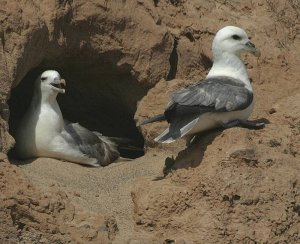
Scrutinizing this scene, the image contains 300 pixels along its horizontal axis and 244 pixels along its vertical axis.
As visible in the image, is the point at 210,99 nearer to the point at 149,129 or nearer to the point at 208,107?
the point at 208,107

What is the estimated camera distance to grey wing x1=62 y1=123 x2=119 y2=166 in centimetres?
855

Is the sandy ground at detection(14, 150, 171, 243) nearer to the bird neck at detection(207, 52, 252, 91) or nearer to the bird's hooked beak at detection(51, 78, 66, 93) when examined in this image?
the bird's hooked beak at detection(51, 78, 66, 93)

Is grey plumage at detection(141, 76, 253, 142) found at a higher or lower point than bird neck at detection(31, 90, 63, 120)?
higher

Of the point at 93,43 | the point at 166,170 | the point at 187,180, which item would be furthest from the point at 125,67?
the point at 187,180

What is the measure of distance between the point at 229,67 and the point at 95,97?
1.75 m

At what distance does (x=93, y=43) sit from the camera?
8.52m

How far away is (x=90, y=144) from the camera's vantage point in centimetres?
872

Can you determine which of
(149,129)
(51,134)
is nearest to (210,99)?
(149,129)

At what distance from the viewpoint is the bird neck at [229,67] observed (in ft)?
25.8

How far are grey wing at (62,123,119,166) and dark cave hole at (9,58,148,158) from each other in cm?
43

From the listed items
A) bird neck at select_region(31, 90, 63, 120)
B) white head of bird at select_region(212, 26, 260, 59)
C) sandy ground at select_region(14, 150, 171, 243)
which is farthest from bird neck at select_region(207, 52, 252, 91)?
bird neck at select_region(31, 90, 63, 120)

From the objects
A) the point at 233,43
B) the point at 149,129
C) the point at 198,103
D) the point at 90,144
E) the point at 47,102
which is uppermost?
the point at 233,43

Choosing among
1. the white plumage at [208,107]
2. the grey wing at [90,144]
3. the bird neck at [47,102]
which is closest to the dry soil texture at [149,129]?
the white plumage at [208,107]

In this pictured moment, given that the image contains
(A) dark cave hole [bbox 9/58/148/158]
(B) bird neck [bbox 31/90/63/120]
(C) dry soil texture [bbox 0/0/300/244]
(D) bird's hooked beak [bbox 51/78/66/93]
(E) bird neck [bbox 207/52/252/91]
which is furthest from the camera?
(A) dark cave hole [bbox 9/58/148/158]
